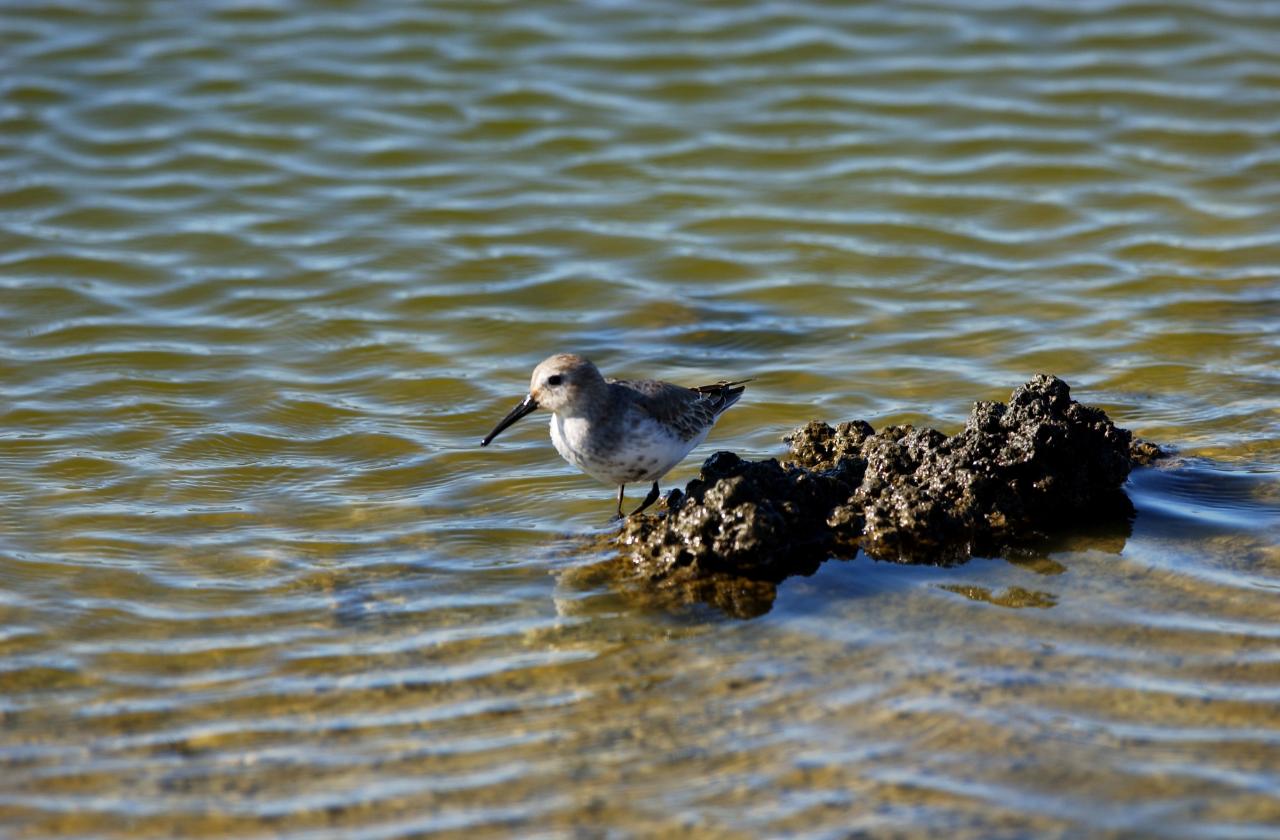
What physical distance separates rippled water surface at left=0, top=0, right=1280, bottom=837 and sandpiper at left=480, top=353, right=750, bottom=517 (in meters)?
0.41

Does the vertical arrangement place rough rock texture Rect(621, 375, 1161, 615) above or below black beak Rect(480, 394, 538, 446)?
below

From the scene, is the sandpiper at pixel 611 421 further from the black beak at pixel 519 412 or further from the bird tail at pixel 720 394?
the bird tail at pixel 720 394

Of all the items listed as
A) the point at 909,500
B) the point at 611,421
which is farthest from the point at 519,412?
the point at 909,500

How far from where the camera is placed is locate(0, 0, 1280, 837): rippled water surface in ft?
18.8

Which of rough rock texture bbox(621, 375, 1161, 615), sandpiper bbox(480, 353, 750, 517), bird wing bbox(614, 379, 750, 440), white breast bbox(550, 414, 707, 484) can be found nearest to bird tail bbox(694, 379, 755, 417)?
bird wing bbox(614, 379, 750, 440)

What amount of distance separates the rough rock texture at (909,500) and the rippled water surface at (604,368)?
25cm

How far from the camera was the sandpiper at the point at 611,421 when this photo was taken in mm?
7938

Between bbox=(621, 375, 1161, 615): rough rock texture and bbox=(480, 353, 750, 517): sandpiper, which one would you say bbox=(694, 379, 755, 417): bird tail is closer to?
bbox=(480, 353, 750, 517): sandpiper

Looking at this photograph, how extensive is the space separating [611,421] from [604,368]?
8.38 ft

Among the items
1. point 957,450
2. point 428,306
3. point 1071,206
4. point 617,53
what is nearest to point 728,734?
point 957,450

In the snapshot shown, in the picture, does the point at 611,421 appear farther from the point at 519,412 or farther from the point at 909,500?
the point at 909,500

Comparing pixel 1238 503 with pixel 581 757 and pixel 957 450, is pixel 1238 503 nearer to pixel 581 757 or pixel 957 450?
pixel 957 450

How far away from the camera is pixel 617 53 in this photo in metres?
15.5

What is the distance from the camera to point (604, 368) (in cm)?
1045
